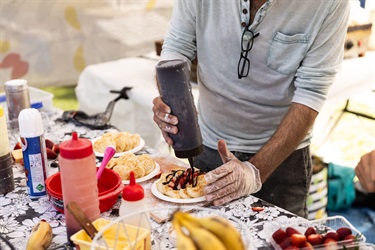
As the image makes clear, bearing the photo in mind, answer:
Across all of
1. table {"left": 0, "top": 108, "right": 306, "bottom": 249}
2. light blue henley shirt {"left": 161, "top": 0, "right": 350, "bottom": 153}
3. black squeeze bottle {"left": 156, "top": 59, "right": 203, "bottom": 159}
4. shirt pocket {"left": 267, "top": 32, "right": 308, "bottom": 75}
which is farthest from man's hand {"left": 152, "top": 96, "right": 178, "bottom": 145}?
shirt pocket {"left": 267, "top": 32, "right": 308, "bottom": 75}

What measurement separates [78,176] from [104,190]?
1.27 ft

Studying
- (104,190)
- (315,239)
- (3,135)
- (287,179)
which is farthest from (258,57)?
(3,135)

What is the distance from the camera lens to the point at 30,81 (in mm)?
4652

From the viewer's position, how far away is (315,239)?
1.40 metres

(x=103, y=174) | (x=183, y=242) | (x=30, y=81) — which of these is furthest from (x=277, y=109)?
(x=30, y=81)

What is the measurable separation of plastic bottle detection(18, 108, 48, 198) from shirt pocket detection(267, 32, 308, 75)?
1.01 meters

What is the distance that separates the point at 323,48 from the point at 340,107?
190 cm

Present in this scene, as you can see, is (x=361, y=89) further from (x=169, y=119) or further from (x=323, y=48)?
(x=169, y=119)

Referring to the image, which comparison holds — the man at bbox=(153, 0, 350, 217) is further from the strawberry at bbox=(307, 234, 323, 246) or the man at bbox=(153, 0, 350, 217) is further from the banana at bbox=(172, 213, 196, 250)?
the banana at bbox=(172, 213, 196, 250)

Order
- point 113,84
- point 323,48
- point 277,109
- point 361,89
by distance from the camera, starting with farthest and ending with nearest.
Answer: point 113,84 → point 361,89 → point 277,109 → point 323,48

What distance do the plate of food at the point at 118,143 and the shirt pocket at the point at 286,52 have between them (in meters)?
0.70

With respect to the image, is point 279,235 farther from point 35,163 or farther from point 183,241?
point 35,163

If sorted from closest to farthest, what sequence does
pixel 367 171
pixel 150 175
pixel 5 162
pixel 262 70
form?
pixel 367 171, pixel 5 162, pixel 150 175, pixel 262 70

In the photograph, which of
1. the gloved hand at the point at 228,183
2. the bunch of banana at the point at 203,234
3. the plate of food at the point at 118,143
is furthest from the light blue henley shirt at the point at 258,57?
the bunch of banana at the point at 203,234
